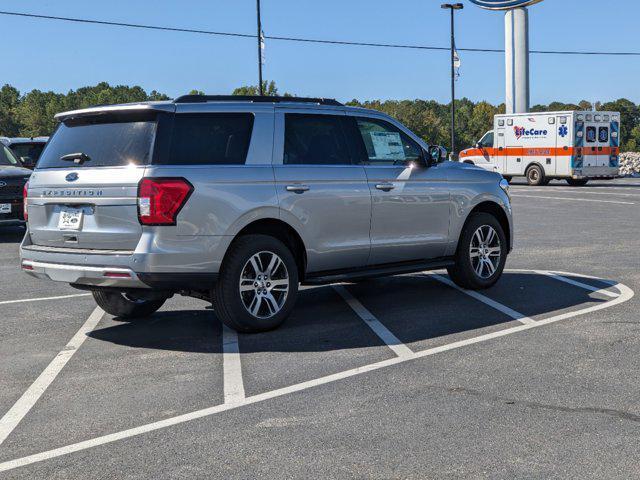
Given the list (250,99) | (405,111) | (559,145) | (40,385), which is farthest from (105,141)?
(405,111)

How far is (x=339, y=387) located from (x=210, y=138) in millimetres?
2437

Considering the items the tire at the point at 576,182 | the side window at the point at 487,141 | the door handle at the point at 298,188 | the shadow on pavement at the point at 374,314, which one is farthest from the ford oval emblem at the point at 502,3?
the door handle at the point at 298,188

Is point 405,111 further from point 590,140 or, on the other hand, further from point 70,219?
point 70,219

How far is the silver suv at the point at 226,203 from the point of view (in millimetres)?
6199

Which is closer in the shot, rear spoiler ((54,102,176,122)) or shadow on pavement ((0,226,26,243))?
rear spoiler ((54,102,176,122))

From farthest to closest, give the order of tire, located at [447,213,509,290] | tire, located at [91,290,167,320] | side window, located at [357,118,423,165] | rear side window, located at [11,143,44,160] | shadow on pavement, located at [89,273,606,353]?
rear side window, located at [11,143,44,160] → tire, located at [447,213,509,290] → side window, located at [357,118,423,165] → tire, located at [91,290,167,320] → shadow on pavement, located at [89,273,606,353]

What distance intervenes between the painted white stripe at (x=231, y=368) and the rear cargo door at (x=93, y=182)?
1.07 metres

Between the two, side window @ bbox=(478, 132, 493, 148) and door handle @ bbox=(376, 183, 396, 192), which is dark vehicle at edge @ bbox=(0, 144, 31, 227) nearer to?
door handle @ bbox=(376, 183, 396, 192)

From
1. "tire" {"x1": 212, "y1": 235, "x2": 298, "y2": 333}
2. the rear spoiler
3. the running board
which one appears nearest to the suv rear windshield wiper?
the rear spoiler

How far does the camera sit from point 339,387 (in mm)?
5211

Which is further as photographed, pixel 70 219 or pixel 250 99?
pixel 250 99

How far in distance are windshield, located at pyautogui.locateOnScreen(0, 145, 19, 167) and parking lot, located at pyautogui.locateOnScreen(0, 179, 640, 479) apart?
23.6 feet

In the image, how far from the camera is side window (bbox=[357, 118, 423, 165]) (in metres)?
7.79

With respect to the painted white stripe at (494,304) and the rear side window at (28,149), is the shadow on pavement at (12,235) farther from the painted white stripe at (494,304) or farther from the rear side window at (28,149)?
the painted white stripe at (494,304)
